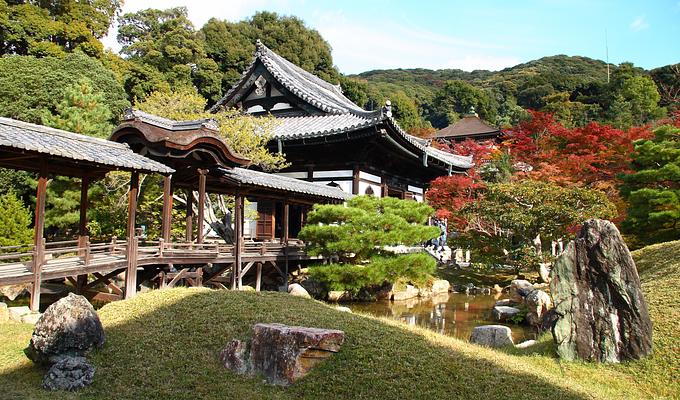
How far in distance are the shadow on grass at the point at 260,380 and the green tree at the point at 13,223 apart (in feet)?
35.7

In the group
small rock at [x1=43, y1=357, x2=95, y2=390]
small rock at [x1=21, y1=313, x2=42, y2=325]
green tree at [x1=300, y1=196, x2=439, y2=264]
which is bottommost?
small rock at [x1=43, y1=357, x2=95, y2=390]

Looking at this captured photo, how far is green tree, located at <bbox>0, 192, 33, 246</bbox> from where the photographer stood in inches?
659

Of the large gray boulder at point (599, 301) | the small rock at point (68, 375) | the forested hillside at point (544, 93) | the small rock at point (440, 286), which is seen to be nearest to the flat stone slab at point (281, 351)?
the small rock at point (68, 375)

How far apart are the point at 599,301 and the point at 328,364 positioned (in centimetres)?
417

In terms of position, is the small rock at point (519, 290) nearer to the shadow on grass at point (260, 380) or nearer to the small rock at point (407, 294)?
the small rock at point (407, 294)

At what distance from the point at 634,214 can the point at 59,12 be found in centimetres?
3575

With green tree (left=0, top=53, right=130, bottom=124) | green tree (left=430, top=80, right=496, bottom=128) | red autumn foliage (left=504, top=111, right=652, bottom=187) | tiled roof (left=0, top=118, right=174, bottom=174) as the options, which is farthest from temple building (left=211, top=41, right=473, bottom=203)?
green tree (left=430, top=80, right=496, bottom=128)

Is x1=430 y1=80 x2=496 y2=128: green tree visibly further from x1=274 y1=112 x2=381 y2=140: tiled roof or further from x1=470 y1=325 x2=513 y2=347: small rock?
x1=470 y1=325 x2=513 y2=347: small rock

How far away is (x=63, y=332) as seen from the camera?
626 centimetres

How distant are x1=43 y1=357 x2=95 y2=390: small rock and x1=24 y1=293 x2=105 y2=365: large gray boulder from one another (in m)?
0.19

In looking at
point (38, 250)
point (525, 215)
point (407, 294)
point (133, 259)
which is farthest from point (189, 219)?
point (525, 215)

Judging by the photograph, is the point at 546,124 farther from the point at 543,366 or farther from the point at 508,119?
the point at 508,119

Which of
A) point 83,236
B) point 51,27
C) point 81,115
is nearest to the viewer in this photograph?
point 83,236

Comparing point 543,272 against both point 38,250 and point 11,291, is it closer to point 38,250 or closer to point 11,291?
point 38,250
